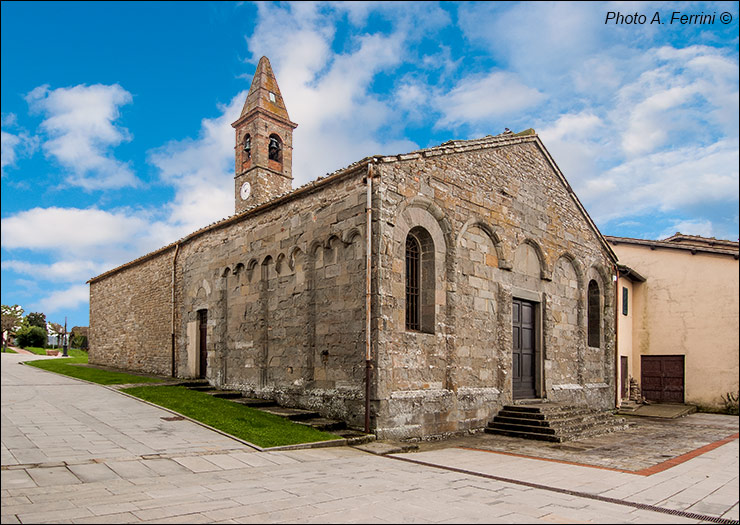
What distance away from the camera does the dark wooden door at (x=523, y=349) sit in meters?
14.7

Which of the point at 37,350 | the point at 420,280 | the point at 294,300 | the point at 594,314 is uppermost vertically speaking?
the point at 420,280

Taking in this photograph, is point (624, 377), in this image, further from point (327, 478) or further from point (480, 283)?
point (327, 478)

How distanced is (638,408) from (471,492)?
629 inches

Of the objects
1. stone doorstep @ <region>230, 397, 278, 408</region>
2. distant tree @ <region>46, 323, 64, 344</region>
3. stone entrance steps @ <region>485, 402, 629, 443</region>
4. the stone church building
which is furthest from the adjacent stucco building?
distant tree @ <region>46, 323, 64, 344</region>

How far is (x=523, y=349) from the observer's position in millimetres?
15102

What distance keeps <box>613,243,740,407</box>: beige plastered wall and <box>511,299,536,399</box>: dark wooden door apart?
7531 millimetres

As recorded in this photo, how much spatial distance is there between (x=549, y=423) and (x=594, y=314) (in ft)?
27.5

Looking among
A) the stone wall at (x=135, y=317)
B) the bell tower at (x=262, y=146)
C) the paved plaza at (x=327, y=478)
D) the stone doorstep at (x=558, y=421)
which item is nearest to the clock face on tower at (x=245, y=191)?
the bell tower at (x=262, y=146)

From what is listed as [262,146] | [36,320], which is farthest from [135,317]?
[36,320]

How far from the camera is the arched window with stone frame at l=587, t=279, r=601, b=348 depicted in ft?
62.2

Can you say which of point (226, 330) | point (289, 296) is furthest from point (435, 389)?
point (226, 330)

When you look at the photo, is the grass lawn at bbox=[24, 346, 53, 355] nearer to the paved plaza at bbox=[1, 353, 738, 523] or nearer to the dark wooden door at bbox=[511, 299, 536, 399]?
the paved plaza at bbox=[1, 353, 738, 523]

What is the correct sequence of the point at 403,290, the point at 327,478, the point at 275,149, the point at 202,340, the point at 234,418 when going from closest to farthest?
1. the point at 327,478
2. the point at 403,290
3. the point at 234,418
4. the point at 202,340
5. the point at 275,149

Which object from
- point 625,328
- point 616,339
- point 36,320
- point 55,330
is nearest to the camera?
point 616,339
